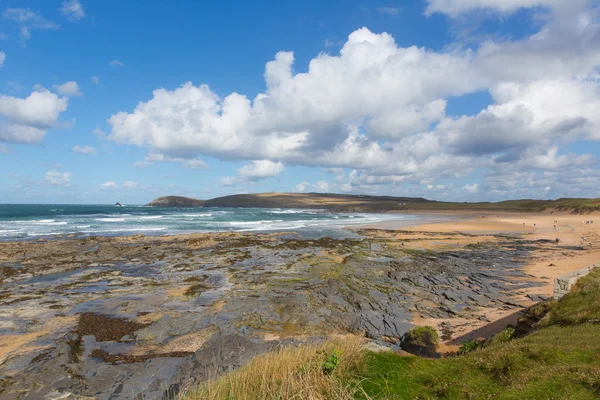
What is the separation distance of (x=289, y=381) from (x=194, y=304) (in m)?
10.0

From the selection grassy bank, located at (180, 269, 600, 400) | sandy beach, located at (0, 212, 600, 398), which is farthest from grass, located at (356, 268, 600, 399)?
sandy beach, located at (0, 212, 600, 398)

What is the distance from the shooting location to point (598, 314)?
7.84m

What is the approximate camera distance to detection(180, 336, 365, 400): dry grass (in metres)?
5.86

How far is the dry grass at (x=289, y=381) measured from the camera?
19.2 feet

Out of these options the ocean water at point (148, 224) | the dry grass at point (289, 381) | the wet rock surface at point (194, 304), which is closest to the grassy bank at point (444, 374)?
the dry grass at point (289, 381)

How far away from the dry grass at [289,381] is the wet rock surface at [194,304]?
2162 mm

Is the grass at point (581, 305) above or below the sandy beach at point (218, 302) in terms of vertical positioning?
above

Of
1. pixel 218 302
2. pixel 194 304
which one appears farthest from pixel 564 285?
pixel 194 304

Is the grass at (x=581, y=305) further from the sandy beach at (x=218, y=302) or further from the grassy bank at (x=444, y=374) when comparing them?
the sandy beach at (x=218, y=302)

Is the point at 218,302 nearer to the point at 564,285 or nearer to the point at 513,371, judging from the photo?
the point at 513,371

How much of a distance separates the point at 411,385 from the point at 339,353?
4.77ft

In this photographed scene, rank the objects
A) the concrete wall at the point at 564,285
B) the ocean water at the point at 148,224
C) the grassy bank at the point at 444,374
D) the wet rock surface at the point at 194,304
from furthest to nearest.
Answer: the ocean water at the point at 148,224
the concrete wall at the point at 564,285
the wet rock surface at the point at 194,304
the grassy bank at the point at 444,374

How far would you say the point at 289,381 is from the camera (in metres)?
6.11

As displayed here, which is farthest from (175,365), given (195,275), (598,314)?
(195,275)
